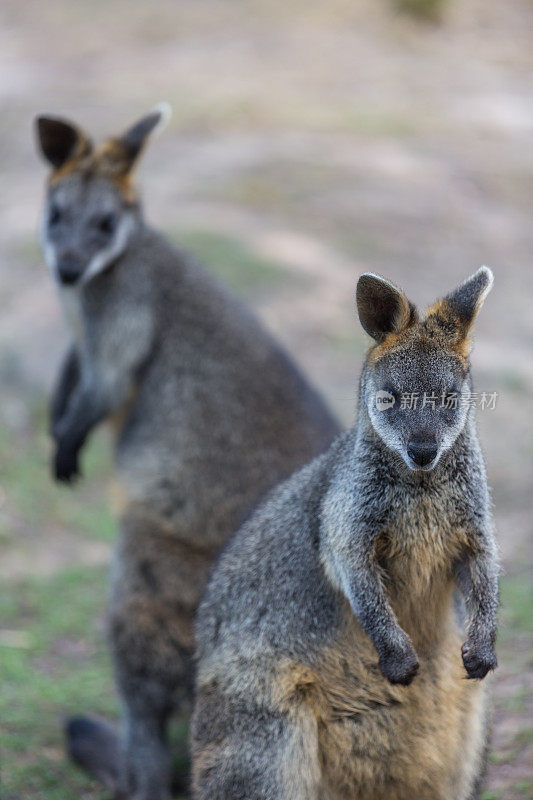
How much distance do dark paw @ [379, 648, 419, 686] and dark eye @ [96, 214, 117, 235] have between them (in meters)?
3.28

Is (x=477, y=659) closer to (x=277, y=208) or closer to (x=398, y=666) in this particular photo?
(x=398, y=666)

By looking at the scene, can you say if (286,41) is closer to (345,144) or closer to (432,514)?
(345,144)

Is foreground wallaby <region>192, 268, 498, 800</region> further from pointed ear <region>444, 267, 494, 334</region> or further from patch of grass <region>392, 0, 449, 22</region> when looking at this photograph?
patch of grass <region>392, 0, 449, 22</region>

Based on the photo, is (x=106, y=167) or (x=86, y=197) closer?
(x=86, y=197)

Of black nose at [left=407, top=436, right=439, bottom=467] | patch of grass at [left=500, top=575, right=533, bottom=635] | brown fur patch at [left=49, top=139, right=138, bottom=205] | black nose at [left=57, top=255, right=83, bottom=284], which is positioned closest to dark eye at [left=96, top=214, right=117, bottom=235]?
brown fur patch at [left=49, top=139, right=138, bottom=205]

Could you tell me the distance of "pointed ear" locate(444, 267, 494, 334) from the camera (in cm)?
321

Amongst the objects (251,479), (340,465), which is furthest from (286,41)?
(340,465)

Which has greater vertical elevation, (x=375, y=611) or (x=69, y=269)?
(x=69, y=269)

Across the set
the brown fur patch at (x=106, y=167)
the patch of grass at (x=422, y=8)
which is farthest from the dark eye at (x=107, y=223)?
the patch of grass at (x=422, y=8)

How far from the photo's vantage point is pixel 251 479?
5.13 metres

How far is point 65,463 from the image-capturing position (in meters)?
5.95

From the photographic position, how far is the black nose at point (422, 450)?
118 inches

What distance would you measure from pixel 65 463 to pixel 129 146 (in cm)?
178

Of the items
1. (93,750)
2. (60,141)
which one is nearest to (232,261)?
(60,141)
